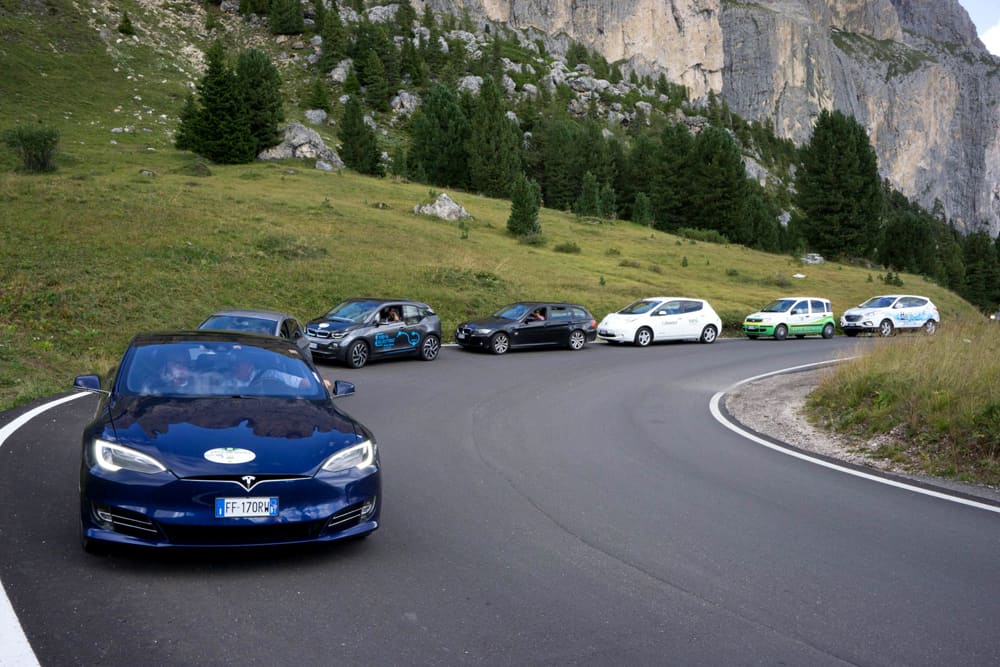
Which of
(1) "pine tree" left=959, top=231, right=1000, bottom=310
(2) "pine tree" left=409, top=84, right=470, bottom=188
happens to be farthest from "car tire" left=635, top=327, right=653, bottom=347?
(1) "pine tree" left=959, top=231, right=1000, bottom=310

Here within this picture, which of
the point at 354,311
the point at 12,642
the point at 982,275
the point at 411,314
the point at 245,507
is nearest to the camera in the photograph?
the point at 12,642

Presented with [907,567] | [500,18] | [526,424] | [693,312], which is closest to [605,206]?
[693,312]

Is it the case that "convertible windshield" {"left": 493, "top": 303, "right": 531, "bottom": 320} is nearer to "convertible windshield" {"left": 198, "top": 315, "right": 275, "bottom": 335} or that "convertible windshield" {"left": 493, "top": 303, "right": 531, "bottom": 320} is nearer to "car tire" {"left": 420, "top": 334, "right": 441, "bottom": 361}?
"car tire" {"left": 420, "top": 334, "right": 441, "bottom": 361}

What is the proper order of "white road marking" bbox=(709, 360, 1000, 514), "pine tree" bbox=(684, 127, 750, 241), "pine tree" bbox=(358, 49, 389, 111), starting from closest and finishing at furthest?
"white road marking" bbox=(709, 360, 1000, 514), "pine tree" bbox=(684, 127, 750, 241), "pine tree" bbox=(358, 49, 389, 111)

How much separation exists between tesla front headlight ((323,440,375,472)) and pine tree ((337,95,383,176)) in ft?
207

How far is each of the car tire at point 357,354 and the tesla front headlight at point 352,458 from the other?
1228 cm

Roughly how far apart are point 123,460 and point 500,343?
56.5ft

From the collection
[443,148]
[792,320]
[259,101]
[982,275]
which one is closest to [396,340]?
[792,320]

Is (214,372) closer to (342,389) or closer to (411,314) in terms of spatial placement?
(342,389)

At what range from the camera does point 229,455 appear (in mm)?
4781

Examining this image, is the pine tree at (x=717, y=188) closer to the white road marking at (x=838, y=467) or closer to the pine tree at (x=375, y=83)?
the pine tree at (x=375, y=83)

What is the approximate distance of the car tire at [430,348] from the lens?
63.6 ft

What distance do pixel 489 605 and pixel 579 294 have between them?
29.2m

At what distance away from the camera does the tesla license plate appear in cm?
456
